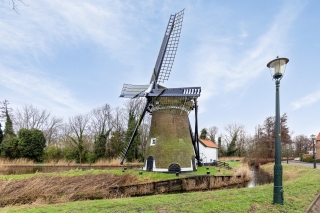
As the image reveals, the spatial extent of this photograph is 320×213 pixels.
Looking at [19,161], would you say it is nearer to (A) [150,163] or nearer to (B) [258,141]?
(A) [150,163]

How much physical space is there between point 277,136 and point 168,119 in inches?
421

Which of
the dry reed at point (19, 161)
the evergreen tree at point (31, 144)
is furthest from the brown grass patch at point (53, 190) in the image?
the evergreen tree at point (31, 144)

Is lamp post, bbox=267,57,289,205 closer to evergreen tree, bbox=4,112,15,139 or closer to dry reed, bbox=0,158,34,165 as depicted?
dry reed, bbox=0,158,34,165

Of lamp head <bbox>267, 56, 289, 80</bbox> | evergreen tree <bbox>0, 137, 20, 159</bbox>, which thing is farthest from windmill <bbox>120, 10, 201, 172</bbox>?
evergreen tree <bbox>0, 137, 20, 159</bbox>

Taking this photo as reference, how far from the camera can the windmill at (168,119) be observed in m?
14.6

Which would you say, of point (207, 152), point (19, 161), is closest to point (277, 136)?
point (207, 152)

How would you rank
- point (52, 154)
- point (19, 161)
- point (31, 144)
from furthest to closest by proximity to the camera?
point (52, 154)
point (31, 144)
point (19, 161)

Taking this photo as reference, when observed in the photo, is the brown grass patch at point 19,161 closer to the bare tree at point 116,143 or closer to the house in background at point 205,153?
the bare tree at point 116,143

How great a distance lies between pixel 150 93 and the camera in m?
15.8

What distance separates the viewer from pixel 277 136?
4.90m

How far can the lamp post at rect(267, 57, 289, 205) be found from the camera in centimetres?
472

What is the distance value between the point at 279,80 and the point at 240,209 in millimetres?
3272

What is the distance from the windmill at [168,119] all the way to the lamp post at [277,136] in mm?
9174

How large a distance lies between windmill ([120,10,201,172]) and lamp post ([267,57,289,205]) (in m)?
9.17
